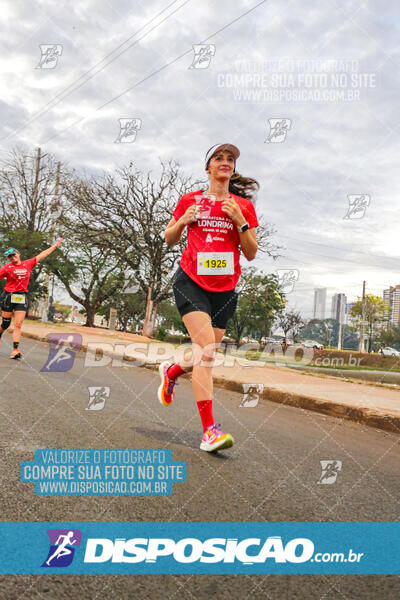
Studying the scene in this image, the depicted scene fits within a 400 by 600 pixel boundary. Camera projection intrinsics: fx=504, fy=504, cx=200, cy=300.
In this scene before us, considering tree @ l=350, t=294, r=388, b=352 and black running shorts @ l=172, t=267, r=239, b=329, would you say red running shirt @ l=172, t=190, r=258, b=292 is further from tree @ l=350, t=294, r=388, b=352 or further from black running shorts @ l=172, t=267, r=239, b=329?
tree @ l=350, t=294, r=388, b=352

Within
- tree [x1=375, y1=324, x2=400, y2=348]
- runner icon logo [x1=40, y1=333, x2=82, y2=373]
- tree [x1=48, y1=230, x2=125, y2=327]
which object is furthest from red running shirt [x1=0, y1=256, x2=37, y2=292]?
tree [x1=375, y1=324, x2=400, y2=348]

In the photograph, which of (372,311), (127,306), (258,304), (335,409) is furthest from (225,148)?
(372,311)

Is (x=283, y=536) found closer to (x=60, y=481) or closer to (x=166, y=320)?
(x=60, y=481)

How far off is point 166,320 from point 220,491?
7108cm

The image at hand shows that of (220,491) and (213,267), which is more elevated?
(213,267)

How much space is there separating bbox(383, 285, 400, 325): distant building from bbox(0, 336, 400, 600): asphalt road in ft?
187

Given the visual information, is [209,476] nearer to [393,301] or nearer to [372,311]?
[372,311]

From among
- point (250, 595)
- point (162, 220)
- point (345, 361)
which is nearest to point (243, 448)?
point (250, 595)

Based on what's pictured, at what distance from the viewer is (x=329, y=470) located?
10.3 feet

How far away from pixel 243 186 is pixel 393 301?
2950 inches

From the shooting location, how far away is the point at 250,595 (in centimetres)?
160

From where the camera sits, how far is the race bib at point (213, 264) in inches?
133

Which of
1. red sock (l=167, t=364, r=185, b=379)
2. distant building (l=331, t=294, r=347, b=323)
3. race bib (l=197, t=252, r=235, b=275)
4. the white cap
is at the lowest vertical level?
red sock (l=167, t=364, r=185, b=379)

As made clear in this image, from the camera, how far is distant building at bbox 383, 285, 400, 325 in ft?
195
